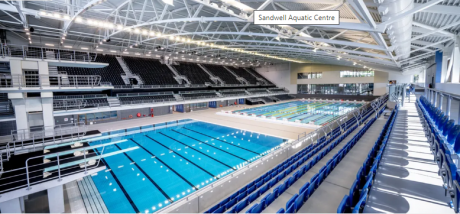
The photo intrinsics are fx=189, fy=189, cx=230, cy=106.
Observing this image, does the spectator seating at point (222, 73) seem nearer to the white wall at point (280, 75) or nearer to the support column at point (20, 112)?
the white wall at point (280, 75)

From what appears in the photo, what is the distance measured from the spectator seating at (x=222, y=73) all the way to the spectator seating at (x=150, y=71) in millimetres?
7906

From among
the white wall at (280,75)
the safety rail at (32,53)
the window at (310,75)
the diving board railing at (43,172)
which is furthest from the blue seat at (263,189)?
the white wall at (280,75)

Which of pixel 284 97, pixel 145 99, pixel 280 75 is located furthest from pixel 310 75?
pixel 145 99

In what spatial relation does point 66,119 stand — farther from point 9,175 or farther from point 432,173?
point 432,173

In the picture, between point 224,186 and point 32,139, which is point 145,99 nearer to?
point 32,139

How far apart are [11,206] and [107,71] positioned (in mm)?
18848

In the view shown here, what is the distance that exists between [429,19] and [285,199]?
8.43m

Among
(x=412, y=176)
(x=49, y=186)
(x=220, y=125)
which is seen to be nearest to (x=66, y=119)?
(x=220, y=125)

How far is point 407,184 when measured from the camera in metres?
3.78

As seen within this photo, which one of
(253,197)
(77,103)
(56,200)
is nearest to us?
(253,197)

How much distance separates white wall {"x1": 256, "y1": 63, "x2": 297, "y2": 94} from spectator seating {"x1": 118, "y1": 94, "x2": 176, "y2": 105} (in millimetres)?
22220

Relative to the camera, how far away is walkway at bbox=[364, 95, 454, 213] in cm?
312

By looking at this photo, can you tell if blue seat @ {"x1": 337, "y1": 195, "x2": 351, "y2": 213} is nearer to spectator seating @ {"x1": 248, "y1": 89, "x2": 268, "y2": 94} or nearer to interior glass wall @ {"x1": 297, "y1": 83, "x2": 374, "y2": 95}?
spectator seating @ {"x1": 248, "y1": 89, "x2": 268, "y2": 94}

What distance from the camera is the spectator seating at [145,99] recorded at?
1767 centimetres
